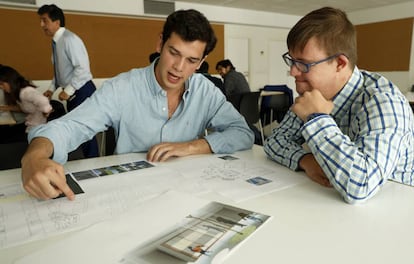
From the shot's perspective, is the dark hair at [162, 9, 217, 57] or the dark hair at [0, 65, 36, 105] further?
the dark hair at [0, 65, 36, 105]

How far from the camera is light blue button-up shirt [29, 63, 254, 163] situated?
1288 mm

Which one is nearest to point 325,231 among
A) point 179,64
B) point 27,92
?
point 179,64

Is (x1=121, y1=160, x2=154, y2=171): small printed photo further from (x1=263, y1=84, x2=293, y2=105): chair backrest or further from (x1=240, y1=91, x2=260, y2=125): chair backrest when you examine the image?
(x1=263, y1=84, x2=293, y2=105): chair backrest

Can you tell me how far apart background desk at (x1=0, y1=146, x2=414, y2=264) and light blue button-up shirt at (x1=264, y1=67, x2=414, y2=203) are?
5 centimetres

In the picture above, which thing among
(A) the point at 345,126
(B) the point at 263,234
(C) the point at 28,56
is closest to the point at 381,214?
(B) the point at 263,234

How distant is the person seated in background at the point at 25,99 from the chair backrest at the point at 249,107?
2134 mm

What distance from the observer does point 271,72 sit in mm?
7707

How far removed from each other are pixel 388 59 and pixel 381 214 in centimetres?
756

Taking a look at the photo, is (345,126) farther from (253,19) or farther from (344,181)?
(253,19)

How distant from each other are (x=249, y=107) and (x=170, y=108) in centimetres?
249

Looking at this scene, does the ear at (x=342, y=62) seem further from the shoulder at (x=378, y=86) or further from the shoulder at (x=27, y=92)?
the shoulder at (x=27, y=92)

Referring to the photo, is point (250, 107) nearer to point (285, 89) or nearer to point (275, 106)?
point (275, 106)

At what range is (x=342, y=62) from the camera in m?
0.98

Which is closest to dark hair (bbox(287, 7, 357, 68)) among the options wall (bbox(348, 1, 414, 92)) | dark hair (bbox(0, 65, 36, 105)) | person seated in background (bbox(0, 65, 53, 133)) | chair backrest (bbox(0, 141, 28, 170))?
chair backrest (bbox(0, 141, 28, 170))
